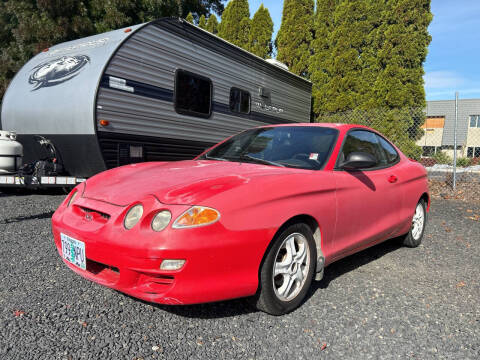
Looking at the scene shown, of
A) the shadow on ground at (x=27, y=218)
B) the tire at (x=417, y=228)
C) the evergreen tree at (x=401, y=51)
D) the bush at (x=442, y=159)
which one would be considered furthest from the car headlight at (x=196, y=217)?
the bush at (x=442, y=159)

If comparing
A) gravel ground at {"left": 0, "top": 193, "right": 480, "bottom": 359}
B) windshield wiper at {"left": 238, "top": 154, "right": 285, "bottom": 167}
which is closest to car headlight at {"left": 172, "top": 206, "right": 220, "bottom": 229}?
gravel ground at {"left": 0, "top": 193, "right": 480, "bottom": 359}

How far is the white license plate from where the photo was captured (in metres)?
2.20

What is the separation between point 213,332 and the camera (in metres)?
2.16

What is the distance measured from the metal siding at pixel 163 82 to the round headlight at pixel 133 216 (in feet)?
10.5

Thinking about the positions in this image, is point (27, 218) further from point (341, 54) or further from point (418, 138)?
point (341, 54)

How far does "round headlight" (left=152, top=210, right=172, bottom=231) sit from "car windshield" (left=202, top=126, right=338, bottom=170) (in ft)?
3.96

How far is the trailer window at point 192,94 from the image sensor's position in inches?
242

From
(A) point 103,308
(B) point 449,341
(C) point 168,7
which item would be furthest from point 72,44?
(C) point 168,7

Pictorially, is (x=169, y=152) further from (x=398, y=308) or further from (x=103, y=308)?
(x=398, y=308)

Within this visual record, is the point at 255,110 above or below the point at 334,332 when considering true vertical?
above

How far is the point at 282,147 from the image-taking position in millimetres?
3242

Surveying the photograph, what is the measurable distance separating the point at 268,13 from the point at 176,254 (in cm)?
1559

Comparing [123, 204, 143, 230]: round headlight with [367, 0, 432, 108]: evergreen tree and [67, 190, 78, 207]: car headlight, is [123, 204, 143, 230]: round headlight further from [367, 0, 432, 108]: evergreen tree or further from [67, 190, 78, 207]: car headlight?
[367, 0, 432, 108]: evergreen tree

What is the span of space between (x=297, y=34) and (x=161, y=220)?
13.6 metres
